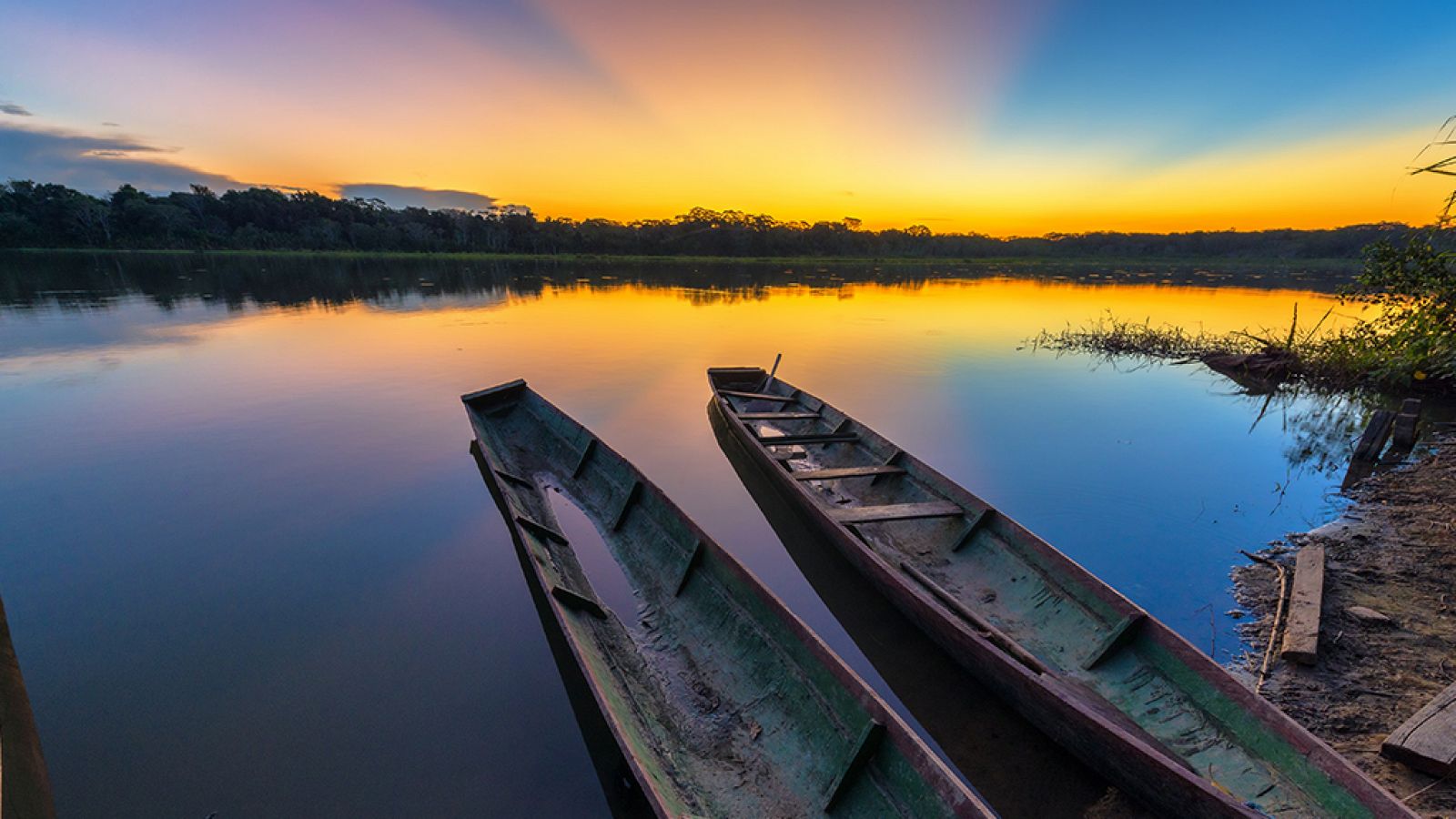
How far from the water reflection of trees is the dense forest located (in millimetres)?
6093

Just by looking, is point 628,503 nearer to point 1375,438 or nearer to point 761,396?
point 761,396

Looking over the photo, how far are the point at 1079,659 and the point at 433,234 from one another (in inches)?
3180

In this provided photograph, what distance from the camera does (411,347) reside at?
14570 mm

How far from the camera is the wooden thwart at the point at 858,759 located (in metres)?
2.56

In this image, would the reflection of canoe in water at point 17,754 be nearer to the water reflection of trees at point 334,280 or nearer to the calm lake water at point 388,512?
the calm lake water at point 388,512

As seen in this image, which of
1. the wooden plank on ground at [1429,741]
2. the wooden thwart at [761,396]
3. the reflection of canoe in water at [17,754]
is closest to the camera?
the reflection of canoe in water at [17,754]

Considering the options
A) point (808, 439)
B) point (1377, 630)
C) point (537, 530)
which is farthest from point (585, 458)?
point (1377, 630)

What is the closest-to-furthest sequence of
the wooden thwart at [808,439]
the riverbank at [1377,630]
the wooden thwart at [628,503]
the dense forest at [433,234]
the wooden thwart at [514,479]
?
1. the riverbank at [1377,630]
2. the wooden thwart at [628,503]
3. the wooden thwart at [514,479]
4. the wooden thwart at [808,439]
5. the dense forest at [433,234]

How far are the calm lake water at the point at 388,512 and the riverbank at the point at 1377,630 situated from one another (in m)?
0.44

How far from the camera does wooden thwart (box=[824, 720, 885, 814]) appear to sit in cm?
256

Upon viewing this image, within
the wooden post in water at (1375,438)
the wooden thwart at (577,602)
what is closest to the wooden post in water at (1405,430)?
the wooden post in water at (1375,438)

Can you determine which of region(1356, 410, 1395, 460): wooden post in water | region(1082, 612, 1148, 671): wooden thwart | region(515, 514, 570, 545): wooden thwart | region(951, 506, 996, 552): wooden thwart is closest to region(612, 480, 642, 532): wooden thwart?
region(515, 514, 570, 545): wooden thwart

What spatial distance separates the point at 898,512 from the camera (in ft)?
17.1

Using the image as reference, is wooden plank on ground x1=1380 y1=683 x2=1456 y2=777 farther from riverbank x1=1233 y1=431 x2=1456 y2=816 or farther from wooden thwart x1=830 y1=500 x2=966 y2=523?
wooden thwart x1=830 y1=500 x2=966 y2=523
